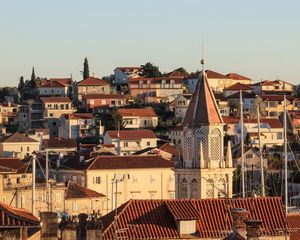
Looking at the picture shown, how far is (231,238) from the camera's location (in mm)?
26219

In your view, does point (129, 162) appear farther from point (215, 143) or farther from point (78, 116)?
point (78, 116)

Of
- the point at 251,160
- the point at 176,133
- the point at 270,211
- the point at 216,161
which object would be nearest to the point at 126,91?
the point at 176,133

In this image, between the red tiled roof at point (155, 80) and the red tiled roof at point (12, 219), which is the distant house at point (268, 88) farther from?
the red tiled roof at point (12, 219)

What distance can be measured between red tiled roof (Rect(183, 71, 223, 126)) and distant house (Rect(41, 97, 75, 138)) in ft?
354

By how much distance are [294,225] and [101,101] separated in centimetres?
13689

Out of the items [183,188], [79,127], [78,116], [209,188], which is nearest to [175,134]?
[79,127]

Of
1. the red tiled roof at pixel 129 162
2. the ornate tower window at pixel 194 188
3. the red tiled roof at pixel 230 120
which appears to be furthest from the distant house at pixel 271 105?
the ornate tower window at pixel 194 188

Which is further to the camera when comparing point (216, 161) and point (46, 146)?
point (46, 146)

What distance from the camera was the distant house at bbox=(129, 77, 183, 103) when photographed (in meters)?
186

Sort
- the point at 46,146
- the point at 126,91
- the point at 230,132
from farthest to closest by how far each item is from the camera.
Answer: the point at 126,91
the point at 230,132
the point at 46,146

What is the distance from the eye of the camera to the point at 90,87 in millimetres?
185875

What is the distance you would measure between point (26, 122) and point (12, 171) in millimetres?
80699

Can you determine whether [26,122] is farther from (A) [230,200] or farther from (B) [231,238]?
(B) [231,238]

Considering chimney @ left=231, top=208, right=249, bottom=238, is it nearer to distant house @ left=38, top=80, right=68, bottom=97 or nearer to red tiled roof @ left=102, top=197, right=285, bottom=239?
red tiled roof @ left=102, top=197, right=285, bottom=239
